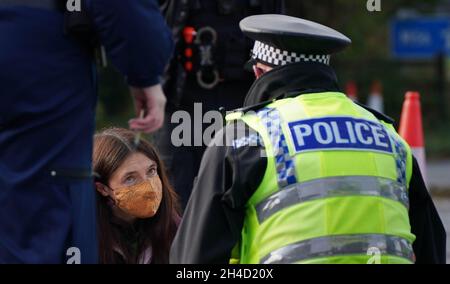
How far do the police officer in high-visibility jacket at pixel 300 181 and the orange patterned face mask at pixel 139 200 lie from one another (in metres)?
1.10

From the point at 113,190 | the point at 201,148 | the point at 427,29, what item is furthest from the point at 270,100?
the point at 427,29

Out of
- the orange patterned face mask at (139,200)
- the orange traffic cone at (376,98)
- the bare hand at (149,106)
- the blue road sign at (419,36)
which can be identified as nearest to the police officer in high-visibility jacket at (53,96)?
the bare hand at (149,106)

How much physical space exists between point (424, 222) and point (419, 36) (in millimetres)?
13749

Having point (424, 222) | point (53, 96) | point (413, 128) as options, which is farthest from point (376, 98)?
point (53, 96)

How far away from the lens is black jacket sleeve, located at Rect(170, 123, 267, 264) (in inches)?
142

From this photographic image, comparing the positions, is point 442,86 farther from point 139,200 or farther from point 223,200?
point 223,200

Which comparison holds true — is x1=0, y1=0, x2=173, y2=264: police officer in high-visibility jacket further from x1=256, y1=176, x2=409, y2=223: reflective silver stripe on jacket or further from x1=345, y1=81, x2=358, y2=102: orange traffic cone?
x1=345, y1=81, x2=358, y2=102: orange traffic cone

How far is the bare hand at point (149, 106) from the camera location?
359 cm

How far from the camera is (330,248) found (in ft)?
11.7

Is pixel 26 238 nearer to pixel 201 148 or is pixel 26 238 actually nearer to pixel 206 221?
pixel 206 221

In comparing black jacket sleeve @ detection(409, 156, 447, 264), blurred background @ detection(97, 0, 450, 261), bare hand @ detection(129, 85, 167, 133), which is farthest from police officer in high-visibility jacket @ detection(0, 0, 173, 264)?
blurred background @ detection(97, 0, 450, 261)

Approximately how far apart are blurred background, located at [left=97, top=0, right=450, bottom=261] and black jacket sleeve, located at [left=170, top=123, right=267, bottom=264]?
11765 mm

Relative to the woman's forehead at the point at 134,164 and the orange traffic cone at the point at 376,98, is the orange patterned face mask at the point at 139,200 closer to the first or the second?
the woman's forehead at the point at 134,164
